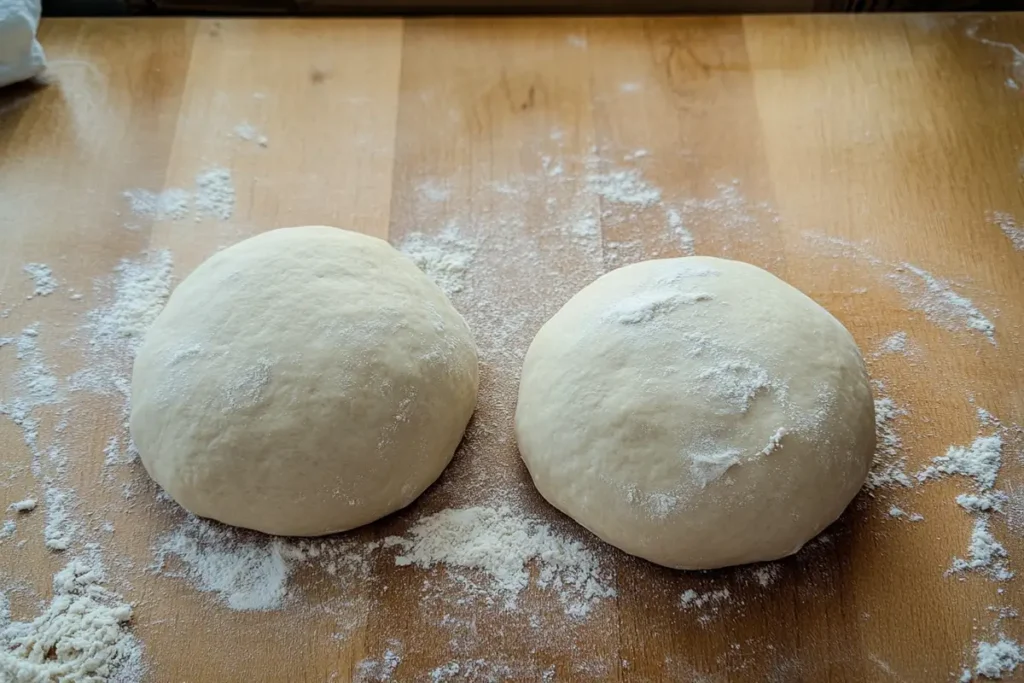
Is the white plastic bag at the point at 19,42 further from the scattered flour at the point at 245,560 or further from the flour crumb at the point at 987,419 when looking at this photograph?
the flour crumb at the point at 987,419

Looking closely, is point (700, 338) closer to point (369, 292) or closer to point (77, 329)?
point (369, 292)

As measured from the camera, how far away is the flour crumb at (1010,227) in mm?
1409

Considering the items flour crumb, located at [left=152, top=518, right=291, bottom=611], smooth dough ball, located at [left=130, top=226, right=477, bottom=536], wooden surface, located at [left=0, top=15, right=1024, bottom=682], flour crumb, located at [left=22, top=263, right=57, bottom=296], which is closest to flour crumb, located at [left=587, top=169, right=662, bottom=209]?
wooden surface, located at [left=0, top=15, right=1024, bottom=682]

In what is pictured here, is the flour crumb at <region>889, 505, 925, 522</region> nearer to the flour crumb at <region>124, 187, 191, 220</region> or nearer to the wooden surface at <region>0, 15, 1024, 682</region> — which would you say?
the wooden surface at <region>0, 15, 1024, 682</region>

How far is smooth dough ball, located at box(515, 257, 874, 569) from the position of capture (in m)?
1.02

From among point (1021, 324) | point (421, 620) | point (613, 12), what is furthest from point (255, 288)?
point (1021, 324)

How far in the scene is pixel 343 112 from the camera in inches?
62.1

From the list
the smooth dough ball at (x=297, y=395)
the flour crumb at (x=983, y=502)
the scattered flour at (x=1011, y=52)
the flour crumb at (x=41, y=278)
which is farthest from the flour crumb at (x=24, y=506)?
the scattered flour at (x=1011, y=52)

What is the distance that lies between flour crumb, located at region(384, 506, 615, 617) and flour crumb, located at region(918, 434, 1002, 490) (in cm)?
50

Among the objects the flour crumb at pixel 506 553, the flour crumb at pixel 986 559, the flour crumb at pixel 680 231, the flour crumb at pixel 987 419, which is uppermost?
the flour crumb at pixel 680 231

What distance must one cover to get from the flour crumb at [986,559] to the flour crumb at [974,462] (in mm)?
81

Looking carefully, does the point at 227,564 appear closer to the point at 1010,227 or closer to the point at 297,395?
the point at 297,395

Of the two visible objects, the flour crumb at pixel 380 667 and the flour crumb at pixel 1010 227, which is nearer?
the flour crumb at pixel 380 667

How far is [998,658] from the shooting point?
105 centimetres
